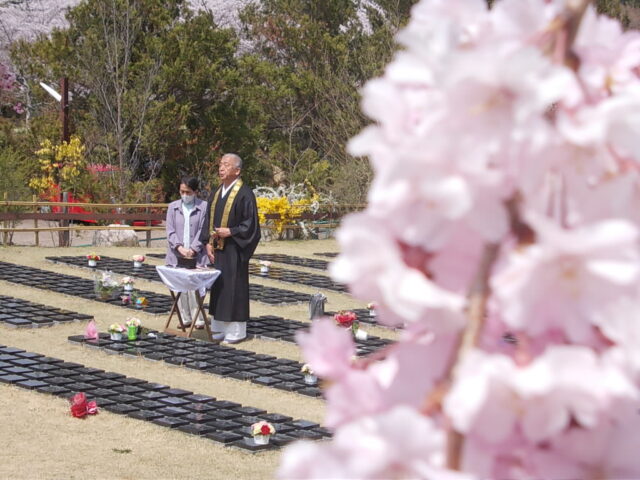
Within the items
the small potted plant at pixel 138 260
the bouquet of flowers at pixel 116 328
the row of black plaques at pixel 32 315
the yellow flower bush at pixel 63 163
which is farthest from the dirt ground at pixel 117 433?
the yellow flower bush at pixel 63 163

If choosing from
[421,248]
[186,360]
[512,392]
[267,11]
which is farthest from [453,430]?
[267,11]

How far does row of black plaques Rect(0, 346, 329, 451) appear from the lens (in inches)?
242

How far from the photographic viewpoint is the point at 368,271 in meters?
0.89

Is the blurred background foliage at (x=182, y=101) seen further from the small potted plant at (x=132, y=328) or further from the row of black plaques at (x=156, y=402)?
the row of black plaques at (x=156, y=402)

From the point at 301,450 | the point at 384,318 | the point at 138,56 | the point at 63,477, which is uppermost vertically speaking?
the point at 138,56

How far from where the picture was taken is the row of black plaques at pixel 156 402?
20.2ft

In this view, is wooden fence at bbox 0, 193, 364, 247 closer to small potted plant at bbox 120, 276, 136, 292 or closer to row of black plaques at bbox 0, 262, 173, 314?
row of black plaques at bbox 0, 262, 173, 314

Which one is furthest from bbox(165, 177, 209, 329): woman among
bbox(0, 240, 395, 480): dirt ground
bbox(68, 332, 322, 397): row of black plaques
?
bbox(0, 240, 395, 480): dirt ground

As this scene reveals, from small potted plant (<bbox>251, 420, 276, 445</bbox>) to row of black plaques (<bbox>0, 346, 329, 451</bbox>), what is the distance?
4cm

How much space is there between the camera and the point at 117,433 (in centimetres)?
616

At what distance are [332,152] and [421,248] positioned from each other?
28214mm

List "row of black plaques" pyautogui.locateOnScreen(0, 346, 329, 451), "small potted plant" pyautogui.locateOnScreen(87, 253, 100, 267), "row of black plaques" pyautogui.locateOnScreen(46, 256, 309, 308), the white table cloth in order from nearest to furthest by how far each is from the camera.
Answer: "row of black plaques" pyautogui.locateOnScreen(0, 346, 329, 451) → the white table cloth → "row of black plaques" pyautogui.locateOnScreen(46, 256, 309, 308) → "small potted plant" pyautogui.locateOnScreen(87, 253, 100, 267)

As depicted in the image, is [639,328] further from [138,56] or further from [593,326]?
[138,56]

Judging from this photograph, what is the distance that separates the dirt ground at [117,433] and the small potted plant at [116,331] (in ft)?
0.97
